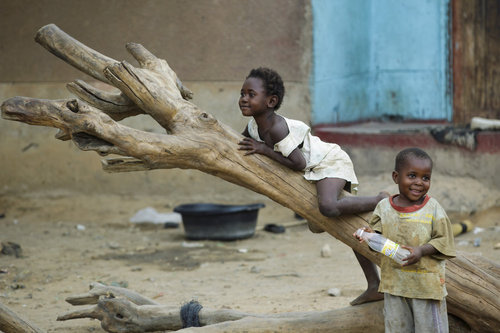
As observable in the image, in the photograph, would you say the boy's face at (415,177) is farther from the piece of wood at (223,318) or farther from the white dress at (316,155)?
the piece of wood at (223,318)

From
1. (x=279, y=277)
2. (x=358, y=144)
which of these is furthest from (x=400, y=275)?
(x=358, y=144)

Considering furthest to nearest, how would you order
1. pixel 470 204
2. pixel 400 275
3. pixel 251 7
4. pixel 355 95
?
pixel 355 95, pixel 251 7, pixel 470 204, pixel 400 275

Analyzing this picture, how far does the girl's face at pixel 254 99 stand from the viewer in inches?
147

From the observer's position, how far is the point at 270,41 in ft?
28.3

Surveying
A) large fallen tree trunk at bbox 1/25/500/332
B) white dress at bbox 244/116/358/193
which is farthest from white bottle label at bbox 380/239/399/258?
white dress at bbox 244/116/358/193

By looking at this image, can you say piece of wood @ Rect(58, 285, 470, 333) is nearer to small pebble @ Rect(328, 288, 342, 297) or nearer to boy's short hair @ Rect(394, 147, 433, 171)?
boy's short hair @ Rect(394, 147, 433, 171)

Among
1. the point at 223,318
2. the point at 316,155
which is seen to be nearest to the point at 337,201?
the point at 316,155

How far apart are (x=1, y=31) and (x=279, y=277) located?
17.0ft

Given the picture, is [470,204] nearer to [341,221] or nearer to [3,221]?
[341,221]

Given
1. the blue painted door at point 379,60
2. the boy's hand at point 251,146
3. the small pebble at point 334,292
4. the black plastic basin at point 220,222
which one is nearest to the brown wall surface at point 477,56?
the blue painted door at point 379,60

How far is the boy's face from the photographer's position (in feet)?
9.66

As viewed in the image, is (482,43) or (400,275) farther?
(482,43)

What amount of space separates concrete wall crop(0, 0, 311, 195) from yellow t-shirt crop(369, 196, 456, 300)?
570 centimetres

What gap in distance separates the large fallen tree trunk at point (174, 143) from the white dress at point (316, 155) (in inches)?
3.6
